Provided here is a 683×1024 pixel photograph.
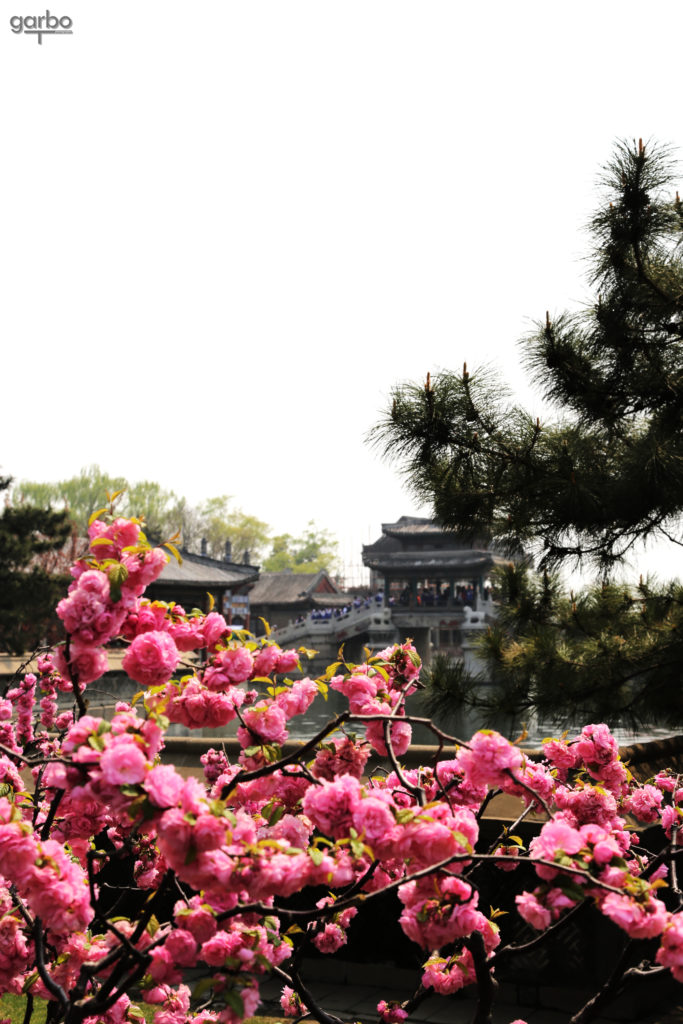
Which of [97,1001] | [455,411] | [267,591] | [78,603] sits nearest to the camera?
[78,603]

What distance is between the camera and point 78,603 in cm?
218

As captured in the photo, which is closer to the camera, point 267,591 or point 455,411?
point 455,411

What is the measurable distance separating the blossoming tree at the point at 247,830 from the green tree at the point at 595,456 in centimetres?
429

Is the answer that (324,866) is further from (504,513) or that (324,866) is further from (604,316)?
(604,316)

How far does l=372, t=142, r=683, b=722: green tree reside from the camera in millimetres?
7180

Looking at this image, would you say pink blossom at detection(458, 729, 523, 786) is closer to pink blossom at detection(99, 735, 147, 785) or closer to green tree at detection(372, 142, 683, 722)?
pink blossom at detection(99, 735, 147, 785)

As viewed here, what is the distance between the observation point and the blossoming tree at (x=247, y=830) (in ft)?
6.35

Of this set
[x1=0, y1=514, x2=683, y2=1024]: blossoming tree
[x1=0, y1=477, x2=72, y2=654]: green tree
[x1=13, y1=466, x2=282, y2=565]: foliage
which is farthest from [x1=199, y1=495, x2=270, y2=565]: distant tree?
[x1=0, y1=514, x2=683, y2=1024]: blossoming tree

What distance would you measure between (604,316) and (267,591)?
4990cm

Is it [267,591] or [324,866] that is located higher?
[267,591]

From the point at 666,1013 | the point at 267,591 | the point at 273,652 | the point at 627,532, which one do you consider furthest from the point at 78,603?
the point at 267,591

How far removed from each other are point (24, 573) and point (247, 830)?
22.2 meters

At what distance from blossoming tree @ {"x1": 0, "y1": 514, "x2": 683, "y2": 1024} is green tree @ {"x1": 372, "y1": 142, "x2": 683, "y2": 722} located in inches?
169

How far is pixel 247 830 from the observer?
2049 mm
